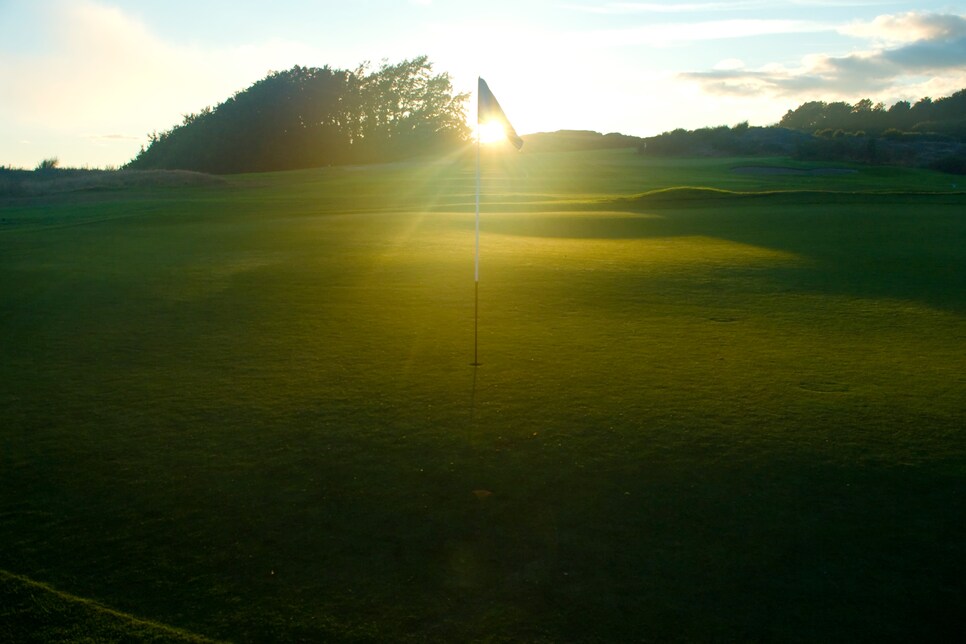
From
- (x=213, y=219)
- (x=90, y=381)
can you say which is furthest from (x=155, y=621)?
(x=213, y=219)

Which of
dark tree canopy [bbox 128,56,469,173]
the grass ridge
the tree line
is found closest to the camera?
the grass ridge

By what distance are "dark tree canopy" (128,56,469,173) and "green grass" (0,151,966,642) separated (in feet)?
233

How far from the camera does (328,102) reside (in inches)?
3334

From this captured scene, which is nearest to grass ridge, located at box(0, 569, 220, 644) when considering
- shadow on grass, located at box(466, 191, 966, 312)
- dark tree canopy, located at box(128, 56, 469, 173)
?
shadow on grass, located at box(466, 191, 966, 312)

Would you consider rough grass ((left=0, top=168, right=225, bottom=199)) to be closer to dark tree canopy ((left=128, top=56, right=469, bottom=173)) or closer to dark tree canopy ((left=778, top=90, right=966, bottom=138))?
dark tree canopy ((left=128, top=56, right=469, bottom=173))

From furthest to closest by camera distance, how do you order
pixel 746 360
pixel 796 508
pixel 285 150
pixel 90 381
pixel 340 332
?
pixel 285 150 → pixel 340 332 → pixel 746 360 → pixel 90 381 → pixel 796 508

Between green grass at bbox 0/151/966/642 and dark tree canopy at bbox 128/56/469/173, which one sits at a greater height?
dark tree canopy at bbox 128/56/469/173

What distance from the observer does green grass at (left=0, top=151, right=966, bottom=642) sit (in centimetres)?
411

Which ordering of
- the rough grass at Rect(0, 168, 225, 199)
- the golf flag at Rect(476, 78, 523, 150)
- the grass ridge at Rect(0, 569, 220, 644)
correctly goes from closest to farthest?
the grass ridge at Rect(0, 569, 220, 644) → the golf flag at Rect(476, 78, 523, 150) → the rough grass at Rect(0, 168, 225, 199)

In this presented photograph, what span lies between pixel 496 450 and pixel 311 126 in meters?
82.0

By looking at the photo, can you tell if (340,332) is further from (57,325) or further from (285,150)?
(285,150)

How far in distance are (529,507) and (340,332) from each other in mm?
4859

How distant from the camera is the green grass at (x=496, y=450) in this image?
411cm

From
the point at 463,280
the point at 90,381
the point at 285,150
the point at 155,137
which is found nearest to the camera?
the point at 90,381
